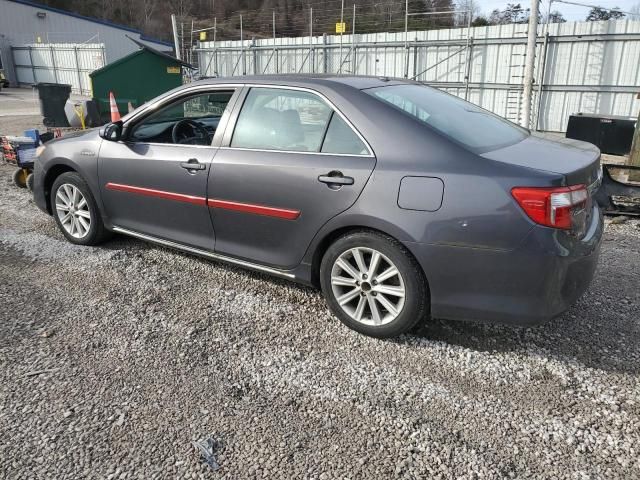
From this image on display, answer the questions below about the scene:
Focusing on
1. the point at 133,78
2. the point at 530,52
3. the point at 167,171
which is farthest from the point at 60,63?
the point at 167,171

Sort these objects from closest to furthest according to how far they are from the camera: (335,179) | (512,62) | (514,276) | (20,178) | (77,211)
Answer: (514,276) < (335,179) < (77,211) < (20,178) < (512,62)

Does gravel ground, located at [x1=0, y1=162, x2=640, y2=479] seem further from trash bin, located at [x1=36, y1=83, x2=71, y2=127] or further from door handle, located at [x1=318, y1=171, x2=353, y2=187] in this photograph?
trash bin, located at [x1=36, y1=83, x2=71, y2=127]

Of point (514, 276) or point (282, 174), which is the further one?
point (282, 174)

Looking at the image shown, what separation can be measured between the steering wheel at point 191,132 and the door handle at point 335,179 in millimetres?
1345

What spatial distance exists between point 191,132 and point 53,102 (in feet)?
36.9

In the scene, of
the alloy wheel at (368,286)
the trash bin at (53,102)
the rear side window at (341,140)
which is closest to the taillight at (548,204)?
the alloy wheel at (368,286)

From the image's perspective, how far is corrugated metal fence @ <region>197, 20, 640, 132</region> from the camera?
1415cm

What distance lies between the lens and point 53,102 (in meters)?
13.8

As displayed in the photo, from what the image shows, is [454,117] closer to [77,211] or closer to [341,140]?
[341,140]

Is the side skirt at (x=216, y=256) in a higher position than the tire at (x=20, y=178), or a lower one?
higher

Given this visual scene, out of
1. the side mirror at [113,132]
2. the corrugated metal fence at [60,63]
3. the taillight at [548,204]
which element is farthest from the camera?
the corrugated metal fence at [60,63]

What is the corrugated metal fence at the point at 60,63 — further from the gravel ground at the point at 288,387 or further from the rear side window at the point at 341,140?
the rear side window at the point at 341,140

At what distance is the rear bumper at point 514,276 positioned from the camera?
2695mm

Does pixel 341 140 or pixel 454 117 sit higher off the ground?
pixel 454 117
